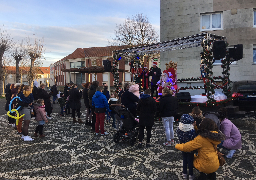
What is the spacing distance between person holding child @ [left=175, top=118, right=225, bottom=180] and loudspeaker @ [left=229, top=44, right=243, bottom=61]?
8.40 metres

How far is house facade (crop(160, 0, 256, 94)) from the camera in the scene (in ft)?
54.2

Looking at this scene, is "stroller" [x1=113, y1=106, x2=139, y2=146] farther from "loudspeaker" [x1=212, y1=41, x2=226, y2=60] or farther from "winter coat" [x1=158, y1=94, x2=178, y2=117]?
"loudspeaker" [x1=212, y1=41, x2=226, y2=60]

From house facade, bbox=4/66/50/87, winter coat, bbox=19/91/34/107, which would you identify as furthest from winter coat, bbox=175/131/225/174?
house facade, bbox=4/66/50/87

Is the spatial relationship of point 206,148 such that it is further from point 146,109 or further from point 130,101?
point 130,101

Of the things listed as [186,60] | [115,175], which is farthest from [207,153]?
[186,60]

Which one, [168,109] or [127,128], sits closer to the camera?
[168,109]

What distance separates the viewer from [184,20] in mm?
17828

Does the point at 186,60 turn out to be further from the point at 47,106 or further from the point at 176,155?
the point at 176,155

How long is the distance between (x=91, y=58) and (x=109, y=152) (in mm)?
39798

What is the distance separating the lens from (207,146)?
3.90 meters

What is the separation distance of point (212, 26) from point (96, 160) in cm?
1559

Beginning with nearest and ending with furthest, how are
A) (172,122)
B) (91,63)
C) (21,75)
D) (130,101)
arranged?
1. (172,122)
2. (130,101)
3. (21,75)
4. (91,63)

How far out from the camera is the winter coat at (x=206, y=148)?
3.83m

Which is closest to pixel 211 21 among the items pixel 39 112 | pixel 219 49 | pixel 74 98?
pixel 219 49
